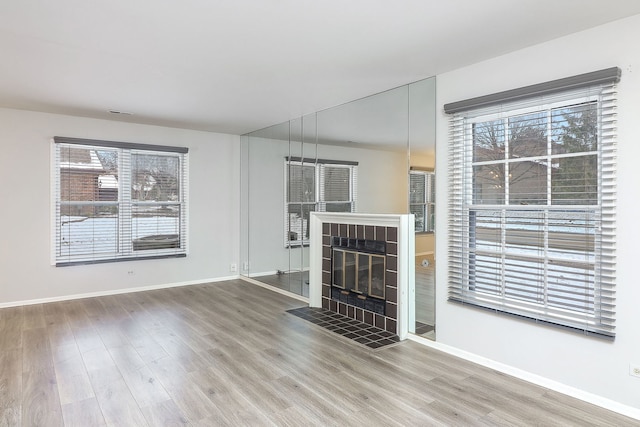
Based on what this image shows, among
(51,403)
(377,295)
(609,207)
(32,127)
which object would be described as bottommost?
(51,403)

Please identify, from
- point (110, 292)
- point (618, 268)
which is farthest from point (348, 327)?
point (110, 292)

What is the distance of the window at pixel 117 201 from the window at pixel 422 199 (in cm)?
387

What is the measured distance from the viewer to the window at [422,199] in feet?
11.7

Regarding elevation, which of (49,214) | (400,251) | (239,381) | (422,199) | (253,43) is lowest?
(239,381)

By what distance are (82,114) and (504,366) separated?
5.65 m

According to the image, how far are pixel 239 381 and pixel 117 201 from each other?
151 inches

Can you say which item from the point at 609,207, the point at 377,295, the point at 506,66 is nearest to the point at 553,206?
the point at 609,207

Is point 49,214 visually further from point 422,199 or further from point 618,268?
point 618,268

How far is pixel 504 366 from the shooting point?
298cm

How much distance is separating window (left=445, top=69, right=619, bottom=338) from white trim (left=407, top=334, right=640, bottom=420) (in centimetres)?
43

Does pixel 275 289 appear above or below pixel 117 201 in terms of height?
below

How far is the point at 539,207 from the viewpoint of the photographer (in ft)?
9.12

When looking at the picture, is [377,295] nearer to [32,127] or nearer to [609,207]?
[609,207]

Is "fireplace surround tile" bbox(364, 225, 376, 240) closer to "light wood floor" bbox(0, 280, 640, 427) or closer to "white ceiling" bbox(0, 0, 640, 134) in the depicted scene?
"light wood floor" bbox(0, 280, 640, 427)
